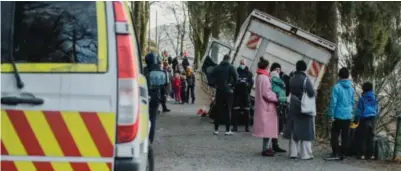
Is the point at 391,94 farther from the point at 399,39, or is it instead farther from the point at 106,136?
the point at 106,136

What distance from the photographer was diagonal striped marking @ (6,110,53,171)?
13.5ft

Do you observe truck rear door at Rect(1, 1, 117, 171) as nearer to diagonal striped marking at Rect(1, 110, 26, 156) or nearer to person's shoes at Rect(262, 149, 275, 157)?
diagonal striped marking at Rect(1, 110, 26, 156)

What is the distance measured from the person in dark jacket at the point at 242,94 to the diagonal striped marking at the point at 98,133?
9824 millimetres

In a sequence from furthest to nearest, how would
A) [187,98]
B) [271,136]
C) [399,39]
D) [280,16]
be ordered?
[187,98], [280,16], [399,39], [271,136]

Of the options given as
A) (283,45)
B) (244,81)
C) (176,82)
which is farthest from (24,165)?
(176,82)

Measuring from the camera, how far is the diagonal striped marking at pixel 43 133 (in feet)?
13.6

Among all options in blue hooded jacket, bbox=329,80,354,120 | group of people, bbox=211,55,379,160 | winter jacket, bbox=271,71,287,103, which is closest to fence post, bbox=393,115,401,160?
group of people, bbox=211,55,379,160

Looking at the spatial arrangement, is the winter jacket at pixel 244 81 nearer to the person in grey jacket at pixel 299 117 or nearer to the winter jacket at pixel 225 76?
the winter jacket at pixel 225 76

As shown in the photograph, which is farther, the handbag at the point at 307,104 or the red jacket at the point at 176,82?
the red jacket at the point at 176,82

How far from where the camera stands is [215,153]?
35.7 ft

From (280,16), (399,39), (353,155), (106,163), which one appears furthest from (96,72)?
(280,16)

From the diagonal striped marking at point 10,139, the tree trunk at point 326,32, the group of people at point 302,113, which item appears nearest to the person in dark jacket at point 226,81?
the group of people at point 302,113

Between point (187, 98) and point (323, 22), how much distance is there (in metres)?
11.8

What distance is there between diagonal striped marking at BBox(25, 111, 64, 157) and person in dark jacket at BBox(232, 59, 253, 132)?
32.5ft
